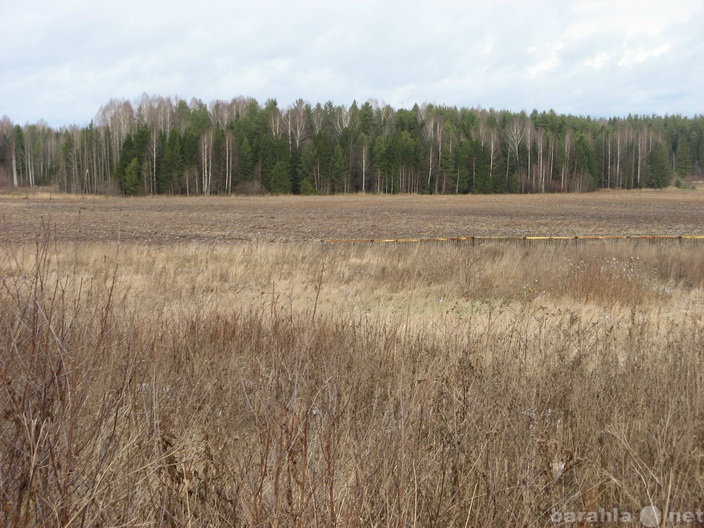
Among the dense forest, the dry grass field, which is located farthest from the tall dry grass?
the dense forest

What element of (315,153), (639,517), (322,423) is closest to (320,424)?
(322,423)

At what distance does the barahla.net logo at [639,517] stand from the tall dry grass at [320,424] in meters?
0.05

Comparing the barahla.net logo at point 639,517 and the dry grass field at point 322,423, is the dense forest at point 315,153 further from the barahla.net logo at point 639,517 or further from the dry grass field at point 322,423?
the barahla.net logo at point 639,517

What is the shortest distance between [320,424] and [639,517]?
5.15 feet

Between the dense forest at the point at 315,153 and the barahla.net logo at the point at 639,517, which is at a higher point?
the dense forest at the point at 315,153

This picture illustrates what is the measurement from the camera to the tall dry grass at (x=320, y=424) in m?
2.30

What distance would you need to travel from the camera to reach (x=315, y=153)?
83562 millimetres

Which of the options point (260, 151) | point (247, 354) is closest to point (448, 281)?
point (247, 354)

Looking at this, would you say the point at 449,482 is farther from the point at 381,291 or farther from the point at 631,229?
the point at 631,229

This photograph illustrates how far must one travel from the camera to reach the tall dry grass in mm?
2299

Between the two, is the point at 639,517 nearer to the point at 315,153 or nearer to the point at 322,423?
the point at 322,423

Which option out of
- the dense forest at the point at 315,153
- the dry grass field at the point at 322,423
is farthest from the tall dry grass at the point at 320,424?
the dense forest at the point at 315,153

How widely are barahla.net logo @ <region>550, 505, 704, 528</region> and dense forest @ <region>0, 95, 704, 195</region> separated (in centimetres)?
8009

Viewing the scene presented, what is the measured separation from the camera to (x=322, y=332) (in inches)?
236
